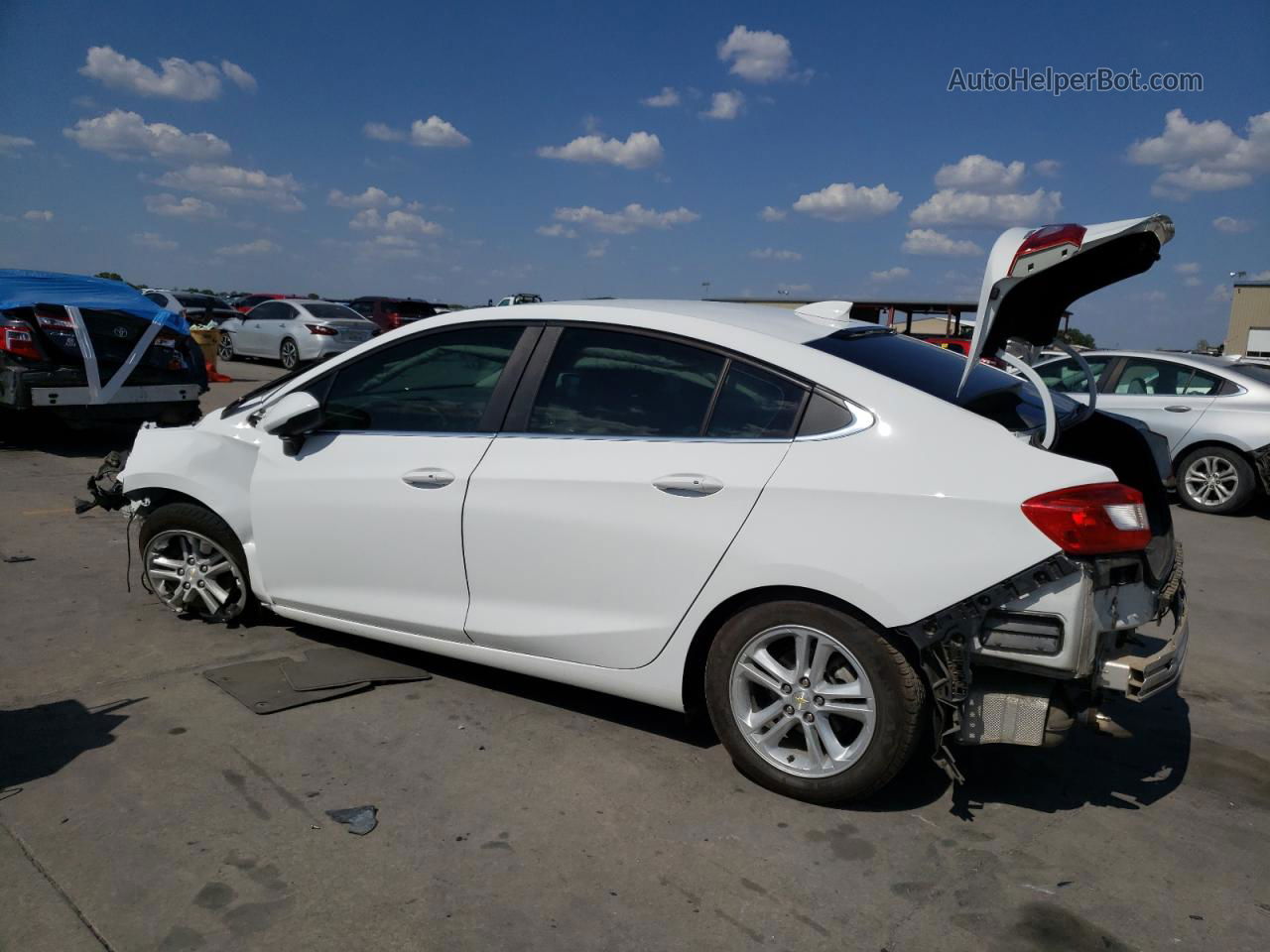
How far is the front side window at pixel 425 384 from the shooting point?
3953 mm

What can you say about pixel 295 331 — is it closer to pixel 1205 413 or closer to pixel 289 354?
pixel 289 354

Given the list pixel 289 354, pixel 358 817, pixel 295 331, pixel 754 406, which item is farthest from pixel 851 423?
pixel 289 354

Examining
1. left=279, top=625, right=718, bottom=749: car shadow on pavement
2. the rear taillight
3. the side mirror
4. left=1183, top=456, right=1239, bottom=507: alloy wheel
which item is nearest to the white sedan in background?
the rear taillight

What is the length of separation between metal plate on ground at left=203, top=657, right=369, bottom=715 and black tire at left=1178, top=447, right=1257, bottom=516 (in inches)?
342

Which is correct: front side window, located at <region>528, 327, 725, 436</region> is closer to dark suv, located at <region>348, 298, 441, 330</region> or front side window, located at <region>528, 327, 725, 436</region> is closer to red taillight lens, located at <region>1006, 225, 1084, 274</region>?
red taillight lens, located at <region>1006, 225, 1084, 274</region>

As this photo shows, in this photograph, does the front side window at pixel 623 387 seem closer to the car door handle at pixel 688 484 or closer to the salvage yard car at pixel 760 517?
the salvage yard car at pixel 760 517

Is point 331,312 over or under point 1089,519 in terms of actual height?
over

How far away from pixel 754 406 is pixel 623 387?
543mm

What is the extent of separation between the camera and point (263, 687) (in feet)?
13.7

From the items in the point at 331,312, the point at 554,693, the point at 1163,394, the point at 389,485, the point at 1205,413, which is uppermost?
the point at 331,312

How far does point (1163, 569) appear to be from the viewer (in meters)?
3.31

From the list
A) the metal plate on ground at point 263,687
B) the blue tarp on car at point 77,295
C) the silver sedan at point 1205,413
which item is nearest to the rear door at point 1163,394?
the silver sedan at point 1205,413

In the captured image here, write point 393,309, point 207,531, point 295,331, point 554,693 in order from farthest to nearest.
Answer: point 393,309 < point 295,331 < point 207,531 < point 554,693

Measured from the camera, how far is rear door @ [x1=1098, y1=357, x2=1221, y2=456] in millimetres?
9680
